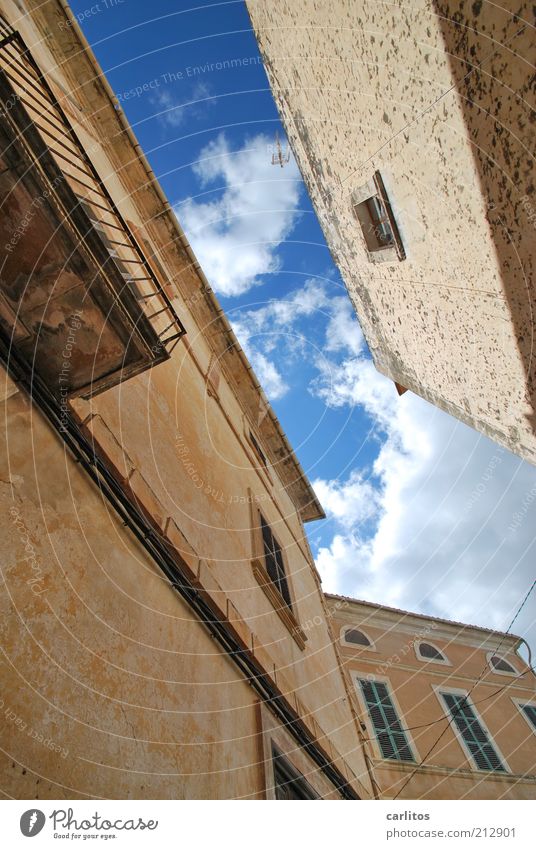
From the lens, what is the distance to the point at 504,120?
10.5ft

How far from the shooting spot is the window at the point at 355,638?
1675 centimetres

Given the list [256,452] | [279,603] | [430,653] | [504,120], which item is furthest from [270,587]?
[430,653]

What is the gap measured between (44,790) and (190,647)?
1902mm

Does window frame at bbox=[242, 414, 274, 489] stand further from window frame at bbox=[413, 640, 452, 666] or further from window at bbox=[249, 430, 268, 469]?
window frame at bbox=[413, 640, 452, 666]

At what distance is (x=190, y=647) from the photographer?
14.1 ft

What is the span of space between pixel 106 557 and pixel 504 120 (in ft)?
13.3

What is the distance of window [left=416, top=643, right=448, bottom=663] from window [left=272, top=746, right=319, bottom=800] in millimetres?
13149

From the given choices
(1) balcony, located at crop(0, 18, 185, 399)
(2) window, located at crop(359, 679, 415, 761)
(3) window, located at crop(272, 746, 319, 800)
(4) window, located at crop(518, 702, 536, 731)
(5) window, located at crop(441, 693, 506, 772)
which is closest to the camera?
(1) balcony, located at crop(0, 18, 185, 399)

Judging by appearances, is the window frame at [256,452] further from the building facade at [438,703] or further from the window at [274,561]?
the building facade at [438,703]

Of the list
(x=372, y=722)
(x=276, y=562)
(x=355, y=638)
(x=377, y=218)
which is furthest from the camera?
(x=355, y=638)

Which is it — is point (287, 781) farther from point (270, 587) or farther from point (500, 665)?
point (500, 665)

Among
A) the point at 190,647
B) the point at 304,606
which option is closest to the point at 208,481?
the point at 190,647

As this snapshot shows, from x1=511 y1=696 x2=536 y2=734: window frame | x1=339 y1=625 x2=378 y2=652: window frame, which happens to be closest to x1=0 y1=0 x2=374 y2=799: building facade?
x1=339 y1=625 x2=378 y2=652: window frame

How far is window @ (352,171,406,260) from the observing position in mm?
5809
